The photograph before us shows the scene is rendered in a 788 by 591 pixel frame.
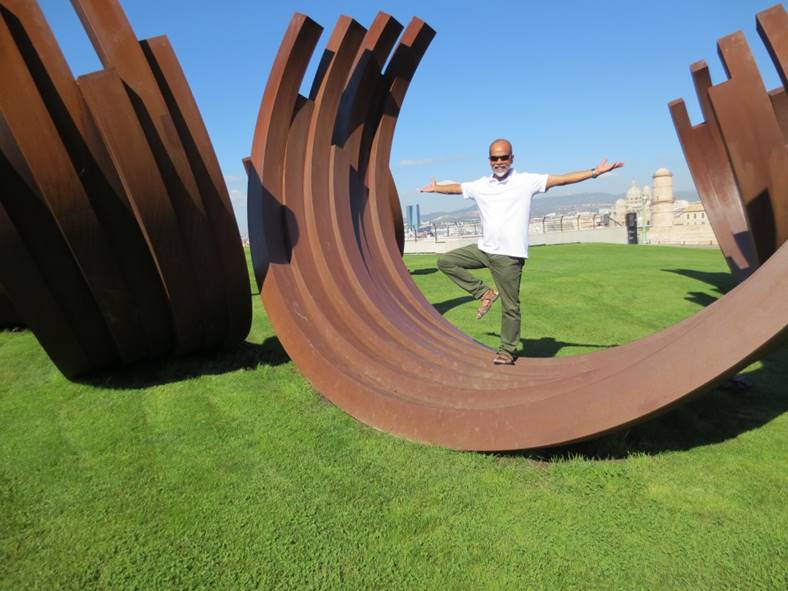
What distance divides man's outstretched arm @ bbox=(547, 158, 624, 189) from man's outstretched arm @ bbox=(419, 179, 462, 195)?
94 centimetres

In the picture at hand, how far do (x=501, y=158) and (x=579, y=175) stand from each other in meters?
0.67

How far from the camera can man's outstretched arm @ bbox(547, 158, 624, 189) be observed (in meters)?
4.79

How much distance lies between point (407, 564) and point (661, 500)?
61.9 inches

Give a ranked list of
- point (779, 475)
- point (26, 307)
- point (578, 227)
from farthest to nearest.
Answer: point (578, 227), point (26, 307), point (779, 475)

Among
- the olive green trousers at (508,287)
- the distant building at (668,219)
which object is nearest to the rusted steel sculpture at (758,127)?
the olive green trousers at (508,287)

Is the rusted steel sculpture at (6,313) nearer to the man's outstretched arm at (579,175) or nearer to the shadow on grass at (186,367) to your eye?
the shadow on grass at (186,367)

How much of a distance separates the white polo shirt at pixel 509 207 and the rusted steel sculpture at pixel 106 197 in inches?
89.2

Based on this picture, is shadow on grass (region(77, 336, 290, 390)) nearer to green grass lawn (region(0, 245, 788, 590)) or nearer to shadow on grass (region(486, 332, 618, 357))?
green grass lawn (region(0, 245, 788, 590))

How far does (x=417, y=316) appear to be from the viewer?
6.10 m

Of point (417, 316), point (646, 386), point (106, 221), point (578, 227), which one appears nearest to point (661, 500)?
point (646, 386)

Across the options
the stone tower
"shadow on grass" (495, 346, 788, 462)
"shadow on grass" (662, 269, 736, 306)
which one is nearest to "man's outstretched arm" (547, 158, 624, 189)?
"shadow on grass" (495, 346, 788, 462)

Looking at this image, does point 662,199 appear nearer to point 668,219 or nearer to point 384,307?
point 668,219

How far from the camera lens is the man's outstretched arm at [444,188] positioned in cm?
575

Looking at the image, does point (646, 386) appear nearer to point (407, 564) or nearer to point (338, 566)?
point (407, 564)
